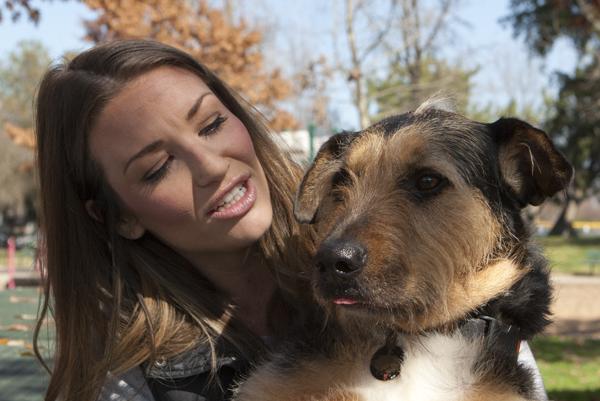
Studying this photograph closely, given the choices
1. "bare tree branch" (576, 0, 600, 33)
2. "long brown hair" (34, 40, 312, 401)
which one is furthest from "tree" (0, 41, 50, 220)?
"long brown hair" (34, 40, 312, 401)

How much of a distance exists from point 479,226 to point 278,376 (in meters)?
1.00

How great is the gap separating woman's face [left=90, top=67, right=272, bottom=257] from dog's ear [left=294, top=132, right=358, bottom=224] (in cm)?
24

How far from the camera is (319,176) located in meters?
3.19

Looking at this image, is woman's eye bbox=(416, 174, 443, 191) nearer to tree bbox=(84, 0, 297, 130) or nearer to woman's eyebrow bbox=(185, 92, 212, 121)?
woman's eyebrow bbox=(185, 92, 212, 121)

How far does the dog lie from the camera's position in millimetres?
2494

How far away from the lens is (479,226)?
108 inches

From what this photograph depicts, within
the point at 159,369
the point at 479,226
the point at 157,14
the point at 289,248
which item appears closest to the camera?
the point at 479,226

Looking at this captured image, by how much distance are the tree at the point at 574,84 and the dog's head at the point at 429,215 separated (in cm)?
1032

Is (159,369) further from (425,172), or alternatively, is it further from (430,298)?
(425,172)

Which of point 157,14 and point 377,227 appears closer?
point 377,227

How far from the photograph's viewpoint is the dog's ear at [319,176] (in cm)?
304

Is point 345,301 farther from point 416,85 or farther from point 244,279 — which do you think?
point 416,85

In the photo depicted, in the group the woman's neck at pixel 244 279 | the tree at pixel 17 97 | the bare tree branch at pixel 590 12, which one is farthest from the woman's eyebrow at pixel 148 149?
the tree at pixel 17 97

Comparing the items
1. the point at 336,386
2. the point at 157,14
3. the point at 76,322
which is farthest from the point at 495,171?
the point at 157,14
